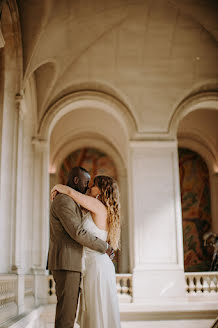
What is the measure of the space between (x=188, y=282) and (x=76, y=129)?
292 inches

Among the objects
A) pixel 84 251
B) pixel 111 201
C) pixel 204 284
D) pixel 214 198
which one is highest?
pixel 214 198

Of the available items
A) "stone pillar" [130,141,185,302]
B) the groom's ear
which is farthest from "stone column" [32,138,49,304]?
the groom's ear

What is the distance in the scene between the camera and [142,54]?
41.8 ft

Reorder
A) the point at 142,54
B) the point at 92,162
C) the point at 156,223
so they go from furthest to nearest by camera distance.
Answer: the point at 92,162
the point at 142,54
the point at 156,223

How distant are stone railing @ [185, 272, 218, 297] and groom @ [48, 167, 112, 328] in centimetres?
737

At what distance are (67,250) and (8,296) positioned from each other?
392 cm

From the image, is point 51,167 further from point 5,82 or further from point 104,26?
point 5,82

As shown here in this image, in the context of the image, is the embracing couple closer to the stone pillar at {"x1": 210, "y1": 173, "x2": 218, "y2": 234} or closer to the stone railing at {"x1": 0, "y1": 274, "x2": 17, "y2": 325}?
the stone railing at {"x1": 0, "y1": 274, "x2": 17, "y2": 325}

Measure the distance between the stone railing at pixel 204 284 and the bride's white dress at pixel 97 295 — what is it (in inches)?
285

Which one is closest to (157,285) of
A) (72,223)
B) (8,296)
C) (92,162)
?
(8,296)

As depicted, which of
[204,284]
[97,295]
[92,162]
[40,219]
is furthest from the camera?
[92,162]

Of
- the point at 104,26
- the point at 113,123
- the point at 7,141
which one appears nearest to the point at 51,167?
the point at 113,123

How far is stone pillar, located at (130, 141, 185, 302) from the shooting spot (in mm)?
11750

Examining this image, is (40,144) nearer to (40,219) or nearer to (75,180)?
(40,219)
